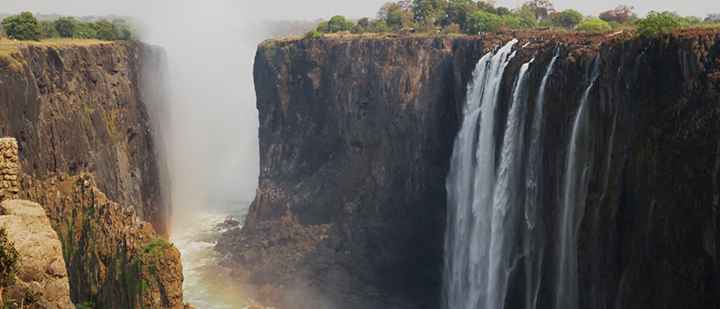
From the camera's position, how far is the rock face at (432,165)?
82.9 feet

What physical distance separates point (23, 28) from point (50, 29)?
9432 millimetres

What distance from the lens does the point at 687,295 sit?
24750 mm

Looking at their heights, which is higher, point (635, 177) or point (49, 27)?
point (49, 27)

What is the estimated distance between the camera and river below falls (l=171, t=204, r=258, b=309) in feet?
175

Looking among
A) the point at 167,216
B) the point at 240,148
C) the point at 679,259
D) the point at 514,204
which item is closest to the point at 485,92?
the point at 514,204

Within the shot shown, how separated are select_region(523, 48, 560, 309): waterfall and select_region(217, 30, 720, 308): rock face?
2.59 feet

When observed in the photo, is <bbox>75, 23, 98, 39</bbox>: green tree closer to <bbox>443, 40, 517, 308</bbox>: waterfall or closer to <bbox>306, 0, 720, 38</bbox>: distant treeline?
<bbox>306, 0, 720, 38</bbox>: distant treeline

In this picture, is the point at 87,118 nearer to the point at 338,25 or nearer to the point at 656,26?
the point at 656,26

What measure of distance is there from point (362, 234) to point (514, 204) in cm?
2156

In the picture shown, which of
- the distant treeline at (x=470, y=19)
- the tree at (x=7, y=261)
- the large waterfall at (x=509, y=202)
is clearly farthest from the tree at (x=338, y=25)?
the tree at (x=7, y=261)

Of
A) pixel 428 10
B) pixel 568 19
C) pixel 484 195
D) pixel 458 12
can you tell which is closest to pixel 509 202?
pixel 484 195

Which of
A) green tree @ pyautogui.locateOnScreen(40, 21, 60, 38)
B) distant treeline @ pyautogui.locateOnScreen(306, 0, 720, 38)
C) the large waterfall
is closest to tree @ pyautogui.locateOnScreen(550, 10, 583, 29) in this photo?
distant treeline @ pyautogui.locateOnScreen(306, 0, 720, 38)

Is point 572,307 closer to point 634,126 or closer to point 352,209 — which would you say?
point 634,126

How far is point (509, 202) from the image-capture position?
3991cm
